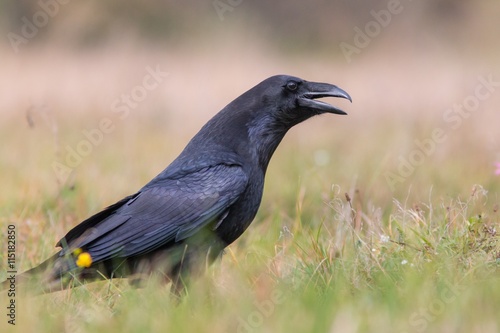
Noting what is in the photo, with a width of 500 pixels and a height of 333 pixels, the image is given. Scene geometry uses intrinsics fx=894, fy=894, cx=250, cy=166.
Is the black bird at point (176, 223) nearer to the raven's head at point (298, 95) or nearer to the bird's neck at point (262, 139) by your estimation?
the bird's neck at point (262, 139)

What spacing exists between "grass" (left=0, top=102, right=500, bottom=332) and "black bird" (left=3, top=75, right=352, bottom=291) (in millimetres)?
138

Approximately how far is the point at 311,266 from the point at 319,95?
112cm

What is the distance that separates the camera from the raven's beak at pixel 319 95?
15.2 feet

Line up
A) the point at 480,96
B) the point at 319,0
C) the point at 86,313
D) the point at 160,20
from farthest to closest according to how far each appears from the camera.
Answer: the point at 319,0 < the point at 160,20 < the point at 480,96 < the point at 86,313

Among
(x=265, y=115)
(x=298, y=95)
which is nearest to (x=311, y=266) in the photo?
(x=265, y=115)

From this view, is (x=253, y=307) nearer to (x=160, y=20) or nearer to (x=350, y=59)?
(x=350, y=59)

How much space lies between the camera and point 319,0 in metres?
20.3

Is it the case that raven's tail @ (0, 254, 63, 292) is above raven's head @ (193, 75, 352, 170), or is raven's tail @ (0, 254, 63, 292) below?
below

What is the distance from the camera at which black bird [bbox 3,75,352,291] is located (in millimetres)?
4148

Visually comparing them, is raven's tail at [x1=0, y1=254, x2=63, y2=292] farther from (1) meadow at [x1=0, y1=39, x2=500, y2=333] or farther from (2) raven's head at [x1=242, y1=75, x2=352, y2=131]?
(2) raven's head at [x1=242, y1=75, x2=352, y2=131]

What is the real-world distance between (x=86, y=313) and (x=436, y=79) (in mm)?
8413

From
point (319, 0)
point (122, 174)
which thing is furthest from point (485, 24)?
point (122, 174)

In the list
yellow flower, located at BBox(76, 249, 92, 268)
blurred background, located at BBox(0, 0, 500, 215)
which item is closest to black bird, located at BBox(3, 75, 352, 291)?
yellow flower, located at BBox(76, 249, 92, 268)

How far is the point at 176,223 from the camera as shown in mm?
4188
